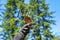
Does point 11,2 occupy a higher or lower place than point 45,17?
higher

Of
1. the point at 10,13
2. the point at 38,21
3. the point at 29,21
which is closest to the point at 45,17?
Result: the point at 38,21

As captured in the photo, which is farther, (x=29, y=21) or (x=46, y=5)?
(x=46, y=5)

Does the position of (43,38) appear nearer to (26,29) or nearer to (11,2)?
(11,2)

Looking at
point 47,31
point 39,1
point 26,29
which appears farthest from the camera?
point 39,1

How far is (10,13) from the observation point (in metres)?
26.7

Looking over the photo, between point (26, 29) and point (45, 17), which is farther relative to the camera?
point (45, 17)

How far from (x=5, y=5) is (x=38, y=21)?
16.5 feet

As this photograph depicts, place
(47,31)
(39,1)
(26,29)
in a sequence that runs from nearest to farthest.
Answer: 1. (26,29)
2. (47,31)
3. (39,1)

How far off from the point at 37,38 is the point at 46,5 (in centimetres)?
438

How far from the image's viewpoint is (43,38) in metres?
24.7

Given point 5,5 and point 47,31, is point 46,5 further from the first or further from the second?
point 5,5

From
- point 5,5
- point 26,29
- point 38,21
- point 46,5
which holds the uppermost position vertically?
point 5,5

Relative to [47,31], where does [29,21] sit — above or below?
below

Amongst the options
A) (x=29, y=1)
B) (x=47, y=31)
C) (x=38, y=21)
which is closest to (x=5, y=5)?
(x=29, y=1)
